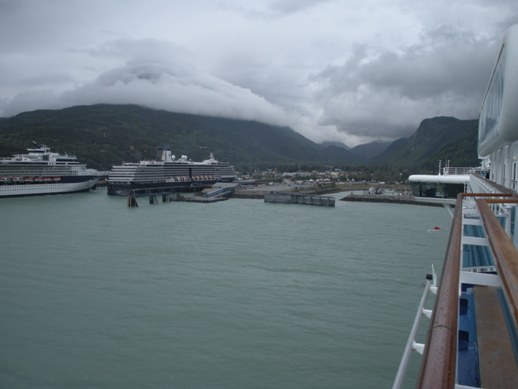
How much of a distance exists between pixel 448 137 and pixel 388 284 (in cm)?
10966

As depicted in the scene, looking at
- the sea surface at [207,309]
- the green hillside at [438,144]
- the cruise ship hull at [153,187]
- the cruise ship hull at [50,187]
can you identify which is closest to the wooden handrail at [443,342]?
the sea surface at [207,309]

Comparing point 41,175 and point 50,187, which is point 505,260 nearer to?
point 50,187

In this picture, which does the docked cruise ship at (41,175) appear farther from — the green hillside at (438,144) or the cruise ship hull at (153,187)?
the green hillside at (438,144)

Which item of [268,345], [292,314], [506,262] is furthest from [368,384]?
[506,262]

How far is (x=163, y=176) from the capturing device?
135 ft

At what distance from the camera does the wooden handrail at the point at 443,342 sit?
2.76 feet

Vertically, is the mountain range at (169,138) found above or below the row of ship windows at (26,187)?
above

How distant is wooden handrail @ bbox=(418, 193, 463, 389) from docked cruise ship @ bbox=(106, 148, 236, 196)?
3246 cm

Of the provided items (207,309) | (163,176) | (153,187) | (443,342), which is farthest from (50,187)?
(443,342)

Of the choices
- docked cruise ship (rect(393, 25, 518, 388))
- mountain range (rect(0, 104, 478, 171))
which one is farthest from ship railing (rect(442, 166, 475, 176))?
mountain range (rect(0, 104, 478, 171))

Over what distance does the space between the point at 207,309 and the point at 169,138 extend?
312 ft

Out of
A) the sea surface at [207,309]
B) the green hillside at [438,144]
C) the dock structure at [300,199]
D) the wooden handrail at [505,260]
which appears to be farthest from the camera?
the green hillside at [438,144]

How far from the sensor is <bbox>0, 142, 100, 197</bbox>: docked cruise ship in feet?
103

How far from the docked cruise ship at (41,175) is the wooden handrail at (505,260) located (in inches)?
1325
